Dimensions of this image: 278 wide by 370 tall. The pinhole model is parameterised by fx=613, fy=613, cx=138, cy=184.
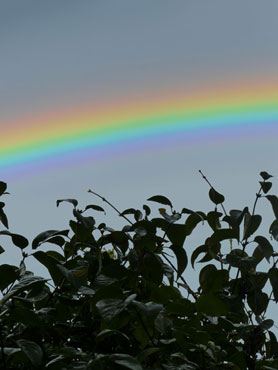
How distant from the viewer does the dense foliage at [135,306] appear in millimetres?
714

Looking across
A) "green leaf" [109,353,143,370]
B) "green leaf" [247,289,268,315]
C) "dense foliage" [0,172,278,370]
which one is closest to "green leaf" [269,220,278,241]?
"dense foliage" [0,172,278,370]

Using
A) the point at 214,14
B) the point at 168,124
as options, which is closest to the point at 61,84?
the point at 168,124

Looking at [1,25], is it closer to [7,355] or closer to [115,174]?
[115,174]

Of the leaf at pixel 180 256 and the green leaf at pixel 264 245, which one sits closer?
the leaf at pixel 180 256

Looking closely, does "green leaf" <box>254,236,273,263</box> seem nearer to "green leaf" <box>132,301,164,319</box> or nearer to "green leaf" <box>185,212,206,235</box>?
"green leaf" <box>185,212,206,235</box>

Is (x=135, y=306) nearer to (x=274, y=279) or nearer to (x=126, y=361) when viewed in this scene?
(x=126, y=361)

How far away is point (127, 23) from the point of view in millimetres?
4246

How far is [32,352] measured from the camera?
68cm

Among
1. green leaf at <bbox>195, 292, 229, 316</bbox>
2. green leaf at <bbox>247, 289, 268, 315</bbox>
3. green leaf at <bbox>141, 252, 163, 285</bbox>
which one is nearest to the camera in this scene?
green leaf at <bbox>195, 292, 229, 316</bbox>

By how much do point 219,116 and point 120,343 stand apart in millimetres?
3225

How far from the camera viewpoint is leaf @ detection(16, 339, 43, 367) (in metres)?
0.67

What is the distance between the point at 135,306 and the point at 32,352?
13 centimetres

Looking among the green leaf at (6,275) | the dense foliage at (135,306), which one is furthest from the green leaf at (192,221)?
the green leaf at (6,275)

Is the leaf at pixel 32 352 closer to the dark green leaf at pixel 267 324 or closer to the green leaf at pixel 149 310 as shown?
the green leaf at pixel 149 310
